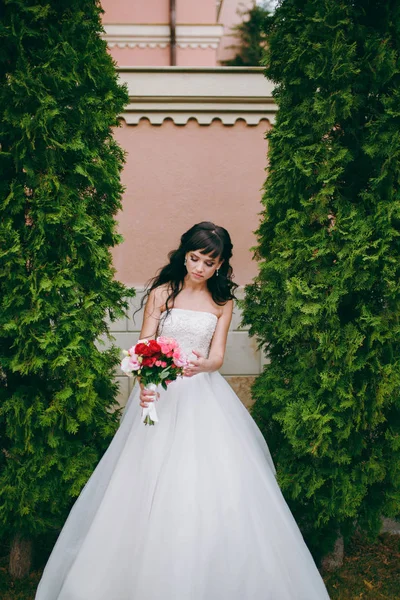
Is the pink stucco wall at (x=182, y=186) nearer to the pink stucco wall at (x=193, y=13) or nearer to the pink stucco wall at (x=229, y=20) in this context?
the pink stucco wall at (x=193, y=13)

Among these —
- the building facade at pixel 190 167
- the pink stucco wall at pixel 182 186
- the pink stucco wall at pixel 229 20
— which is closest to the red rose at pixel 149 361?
the building facade at pixel 190 167

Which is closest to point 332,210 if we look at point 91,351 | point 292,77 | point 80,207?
point 292,77

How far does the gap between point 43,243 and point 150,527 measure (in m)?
1.89

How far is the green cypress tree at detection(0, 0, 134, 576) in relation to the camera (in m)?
3.08

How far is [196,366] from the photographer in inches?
126

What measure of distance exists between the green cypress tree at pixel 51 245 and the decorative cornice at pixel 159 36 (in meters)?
5.40

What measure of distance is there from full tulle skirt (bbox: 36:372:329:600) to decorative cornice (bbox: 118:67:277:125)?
343 cm

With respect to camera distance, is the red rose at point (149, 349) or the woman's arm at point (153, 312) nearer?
the red rose at point (149, 349)

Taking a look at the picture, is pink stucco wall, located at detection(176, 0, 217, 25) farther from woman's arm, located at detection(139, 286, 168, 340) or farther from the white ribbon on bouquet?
the white ribbon on bouquet

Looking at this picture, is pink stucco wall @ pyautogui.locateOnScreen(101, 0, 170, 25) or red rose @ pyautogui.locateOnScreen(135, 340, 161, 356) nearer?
red rose @ pyautogui.locateOnScreen(135, 340, 161, 356)

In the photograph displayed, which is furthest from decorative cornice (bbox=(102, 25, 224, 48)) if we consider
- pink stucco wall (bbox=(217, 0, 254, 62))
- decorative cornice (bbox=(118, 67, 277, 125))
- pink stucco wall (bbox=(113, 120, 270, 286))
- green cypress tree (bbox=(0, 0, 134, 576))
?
pink stucco wall (bbox=(217, 0, 254, 62))

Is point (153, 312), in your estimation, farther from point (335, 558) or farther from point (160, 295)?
point (335, 558)

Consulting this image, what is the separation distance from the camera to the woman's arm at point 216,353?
317cm

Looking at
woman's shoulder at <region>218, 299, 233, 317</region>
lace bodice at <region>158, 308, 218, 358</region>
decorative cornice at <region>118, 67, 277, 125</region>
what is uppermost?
decorative cornice at <region>118, 67, 277, 125</region>
